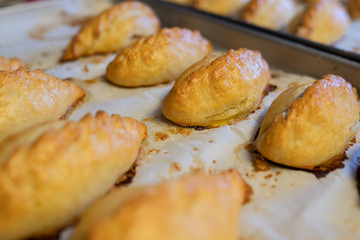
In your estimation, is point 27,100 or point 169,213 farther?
point 27,100

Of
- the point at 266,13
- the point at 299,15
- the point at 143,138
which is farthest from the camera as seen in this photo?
the point at 266,13

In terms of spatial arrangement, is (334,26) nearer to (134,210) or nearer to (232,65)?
(232,65)

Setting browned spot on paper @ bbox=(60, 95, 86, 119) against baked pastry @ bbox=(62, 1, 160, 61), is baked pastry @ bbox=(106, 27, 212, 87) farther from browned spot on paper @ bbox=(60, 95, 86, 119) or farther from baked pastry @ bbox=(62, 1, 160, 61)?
baked pastry @ bbox=(62, 1, 160, 61)

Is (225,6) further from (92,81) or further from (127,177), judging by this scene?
(127,177)

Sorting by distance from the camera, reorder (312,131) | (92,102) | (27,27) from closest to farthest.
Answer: (312,131) → (92,102) → (27,27)

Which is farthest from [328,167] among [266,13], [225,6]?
[225,6]

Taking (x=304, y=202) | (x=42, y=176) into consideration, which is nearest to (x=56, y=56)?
(x=42, y=176)

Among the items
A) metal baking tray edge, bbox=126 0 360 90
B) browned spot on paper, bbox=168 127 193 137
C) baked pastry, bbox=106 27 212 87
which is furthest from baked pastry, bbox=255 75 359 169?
baked pastry, bbox=106 27 212 87
